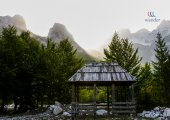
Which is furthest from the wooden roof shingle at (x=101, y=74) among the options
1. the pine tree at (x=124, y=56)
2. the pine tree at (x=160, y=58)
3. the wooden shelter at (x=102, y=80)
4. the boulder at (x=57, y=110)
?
the pine tree at (x=124, y=56)

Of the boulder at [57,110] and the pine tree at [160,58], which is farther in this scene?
the pine tree at [160,58]

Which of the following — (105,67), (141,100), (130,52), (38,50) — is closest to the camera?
(105,67)

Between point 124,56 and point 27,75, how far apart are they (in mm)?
16199

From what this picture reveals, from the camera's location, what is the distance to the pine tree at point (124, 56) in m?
44.8

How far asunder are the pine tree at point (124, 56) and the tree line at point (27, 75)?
9386 millimetres

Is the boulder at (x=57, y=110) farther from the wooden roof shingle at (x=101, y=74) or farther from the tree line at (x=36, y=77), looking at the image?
the tree line at (x=36, y=77)

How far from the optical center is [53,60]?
40281 millimetres

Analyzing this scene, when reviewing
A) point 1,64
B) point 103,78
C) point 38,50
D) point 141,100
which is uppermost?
point 38,50

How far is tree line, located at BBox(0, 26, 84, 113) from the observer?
36.3 metres

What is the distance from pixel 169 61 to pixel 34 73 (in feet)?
62.5

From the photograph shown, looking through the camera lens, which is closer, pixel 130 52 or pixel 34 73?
pixel 34 73

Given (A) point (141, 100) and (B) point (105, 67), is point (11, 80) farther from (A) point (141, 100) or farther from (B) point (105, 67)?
(A) point (141, 100)

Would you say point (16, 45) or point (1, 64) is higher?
point (16, 45)

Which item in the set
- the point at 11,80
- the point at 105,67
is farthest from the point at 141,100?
the point at 11,80
